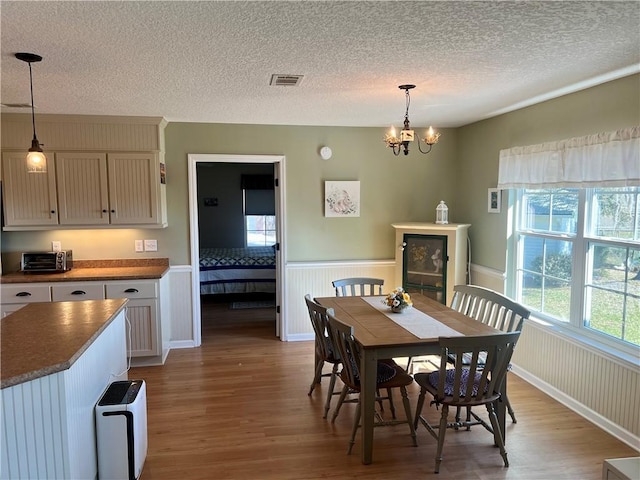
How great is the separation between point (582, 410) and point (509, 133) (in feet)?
8.04

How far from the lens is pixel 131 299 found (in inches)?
160

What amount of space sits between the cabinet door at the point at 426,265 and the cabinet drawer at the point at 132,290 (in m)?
2.65

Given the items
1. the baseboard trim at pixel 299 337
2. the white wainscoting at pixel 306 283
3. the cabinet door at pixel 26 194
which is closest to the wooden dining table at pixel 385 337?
the white wainscoting at pixel 306 283

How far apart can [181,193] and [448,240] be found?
288 cm

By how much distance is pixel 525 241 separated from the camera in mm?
4000

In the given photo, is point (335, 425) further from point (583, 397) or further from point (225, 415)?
point (583, 397)

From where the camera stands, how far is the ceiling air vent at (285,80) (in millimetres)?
2865

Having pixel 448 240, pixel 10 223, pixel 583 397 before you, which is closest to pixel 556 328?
pixel 583 397

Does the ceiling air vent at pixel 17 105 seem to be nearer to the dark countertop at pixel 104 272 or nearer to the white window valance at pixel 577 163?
the dark countertop at pixel 104 272

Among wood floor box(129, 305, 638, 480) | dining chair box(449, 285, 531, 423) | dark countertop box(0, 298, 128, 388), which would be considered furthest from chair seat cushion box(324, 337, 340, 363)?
dark countertop box(0, 298, 128, 388)

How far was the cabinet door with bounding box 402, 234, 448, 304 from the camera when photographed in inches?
182

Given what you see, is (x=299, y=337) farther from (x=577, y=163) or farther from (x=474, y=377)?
(x=577, y=163)

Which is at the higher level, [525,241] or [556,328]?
[525,241]

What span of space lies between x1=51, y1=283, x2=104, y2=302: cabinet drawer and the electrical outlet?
0.74 m
